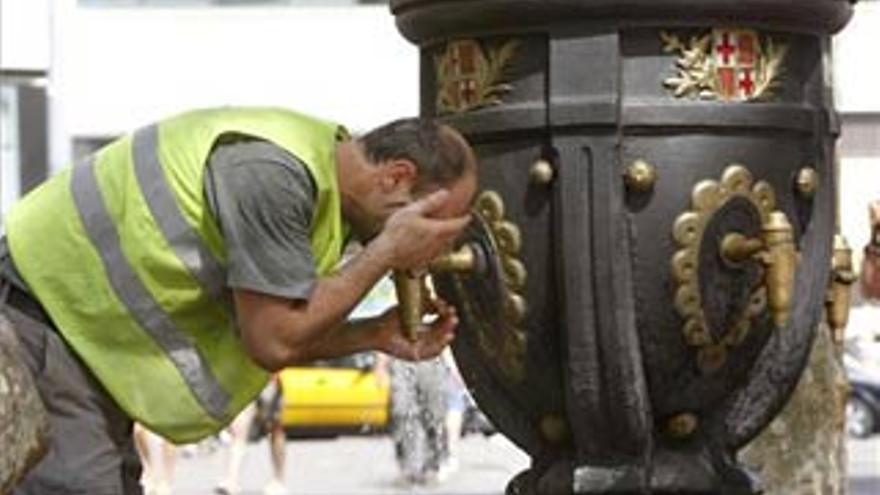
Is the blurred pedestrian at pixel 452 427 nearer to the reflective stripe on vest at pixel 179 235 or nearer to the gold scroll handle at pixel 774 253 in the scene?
the gold scroll handle at pixel 774 253

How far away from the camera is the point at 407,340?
3.43m

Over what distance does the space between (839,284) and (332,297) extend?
1.44 m

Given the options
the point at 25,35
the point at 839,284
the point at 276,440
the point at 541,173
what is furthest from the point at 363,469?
the point at 541,173

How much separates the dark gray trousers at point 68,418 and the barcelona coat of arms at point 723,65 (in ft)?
3.82

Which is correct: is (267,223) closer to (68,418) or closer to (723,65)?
(68,418)

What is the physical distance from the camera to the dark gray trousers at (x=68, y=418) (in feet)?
10.8

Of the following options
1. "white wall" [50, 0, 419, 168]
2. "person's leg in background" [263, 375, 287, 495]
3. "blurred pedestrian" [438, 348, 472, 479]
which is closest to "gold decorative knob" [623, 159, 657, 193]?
"person's leg in background" [263, 375, 287, 495]

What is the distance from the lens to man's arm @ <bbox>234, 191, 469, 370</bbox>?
10.4 feet

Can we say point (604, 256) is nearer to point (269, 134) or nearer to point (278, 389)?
point (269, 134)

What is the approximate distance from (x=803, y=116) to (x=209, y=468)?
13615mm

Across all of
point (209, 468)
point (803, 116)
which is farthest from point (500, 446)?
point (803, 116)

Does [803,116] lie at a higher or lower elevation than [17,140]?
higher

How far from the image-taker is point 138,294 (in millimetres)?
3283

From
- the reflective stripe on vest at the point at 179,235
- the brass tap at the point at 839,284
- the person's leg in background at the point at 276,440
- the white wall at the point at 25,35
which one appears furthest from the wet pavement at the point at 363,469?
the reflective stripe on vest at the point at 179,235
